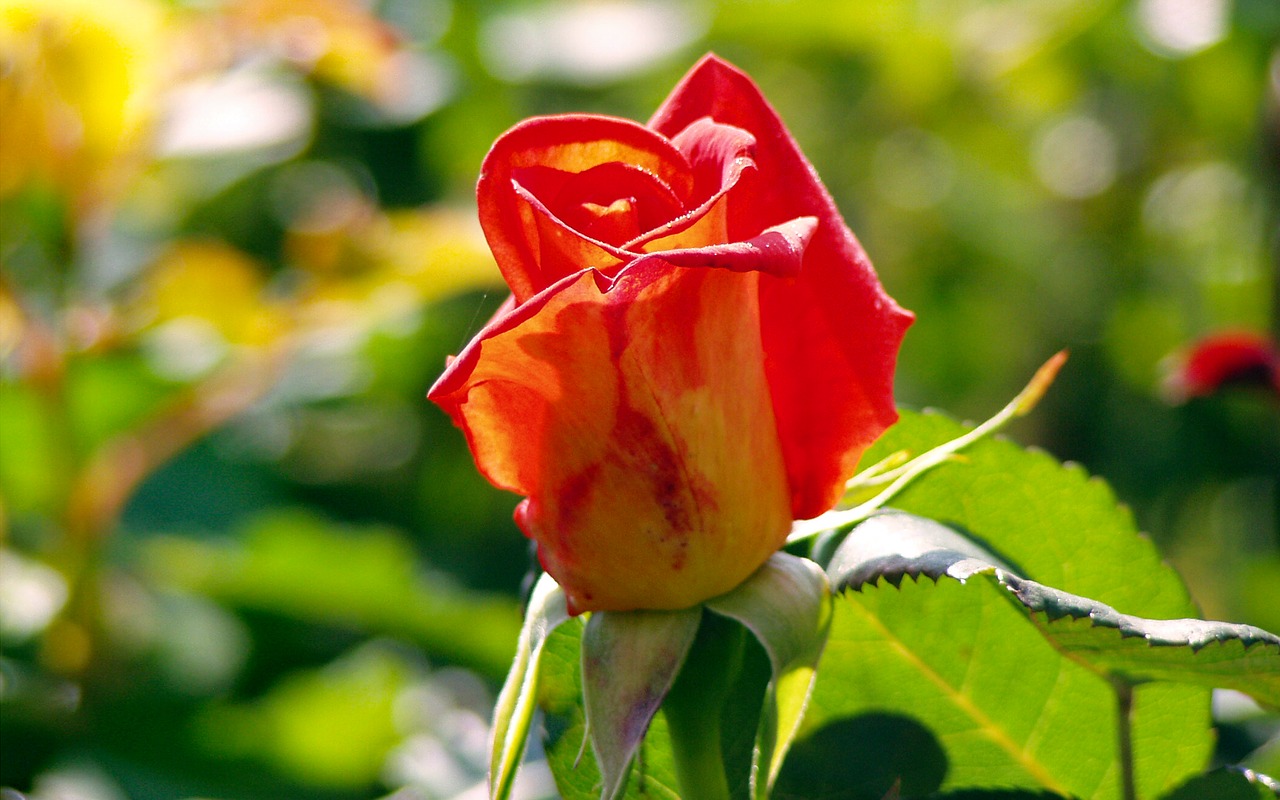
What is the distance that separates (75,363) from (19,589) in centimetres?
20

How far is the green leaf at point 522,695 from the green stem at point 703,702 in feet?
0.14

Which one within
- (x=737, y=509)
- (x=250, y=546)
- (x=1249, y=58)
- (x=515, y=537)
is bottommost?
(x=515, y=537)

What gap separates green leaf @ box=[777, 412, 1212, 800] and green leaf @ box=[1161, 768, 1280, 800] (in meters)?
0.05

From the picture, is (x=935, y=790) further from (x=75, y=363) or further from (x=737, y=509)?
(x=75, y=363)

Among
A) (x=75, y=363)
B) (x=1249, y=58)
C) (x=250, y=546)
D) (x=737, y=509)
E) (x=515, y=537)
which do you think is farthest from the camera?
(x=515, y=537)

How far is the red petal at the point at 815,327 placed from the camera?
42 cm

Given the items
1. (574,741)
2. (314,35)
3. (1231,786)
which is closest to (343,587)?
(314,35)

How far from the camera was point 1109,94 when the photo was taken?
7.20ft

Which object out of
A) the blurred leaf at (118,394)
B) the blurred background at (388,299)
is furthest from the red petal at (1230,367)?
the blurred leaf at (118,394)

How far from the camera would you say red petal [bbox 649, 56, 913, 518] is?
1.37 feet

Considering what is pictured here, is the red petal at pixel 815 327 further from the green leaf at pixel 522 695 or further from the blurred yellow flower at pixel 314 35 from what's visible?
the blurred yellow flower at pixel 314 35

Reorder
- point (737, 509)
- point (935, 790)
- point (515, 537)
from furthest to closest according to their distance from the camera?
1. point (515, 537)
2. point (935, 790)
3. point (737, 509)

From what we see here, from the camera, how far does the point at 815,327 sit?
428 mm

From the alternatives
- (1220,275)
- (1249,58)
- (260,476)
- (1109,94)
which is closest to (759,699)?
(260,476)
